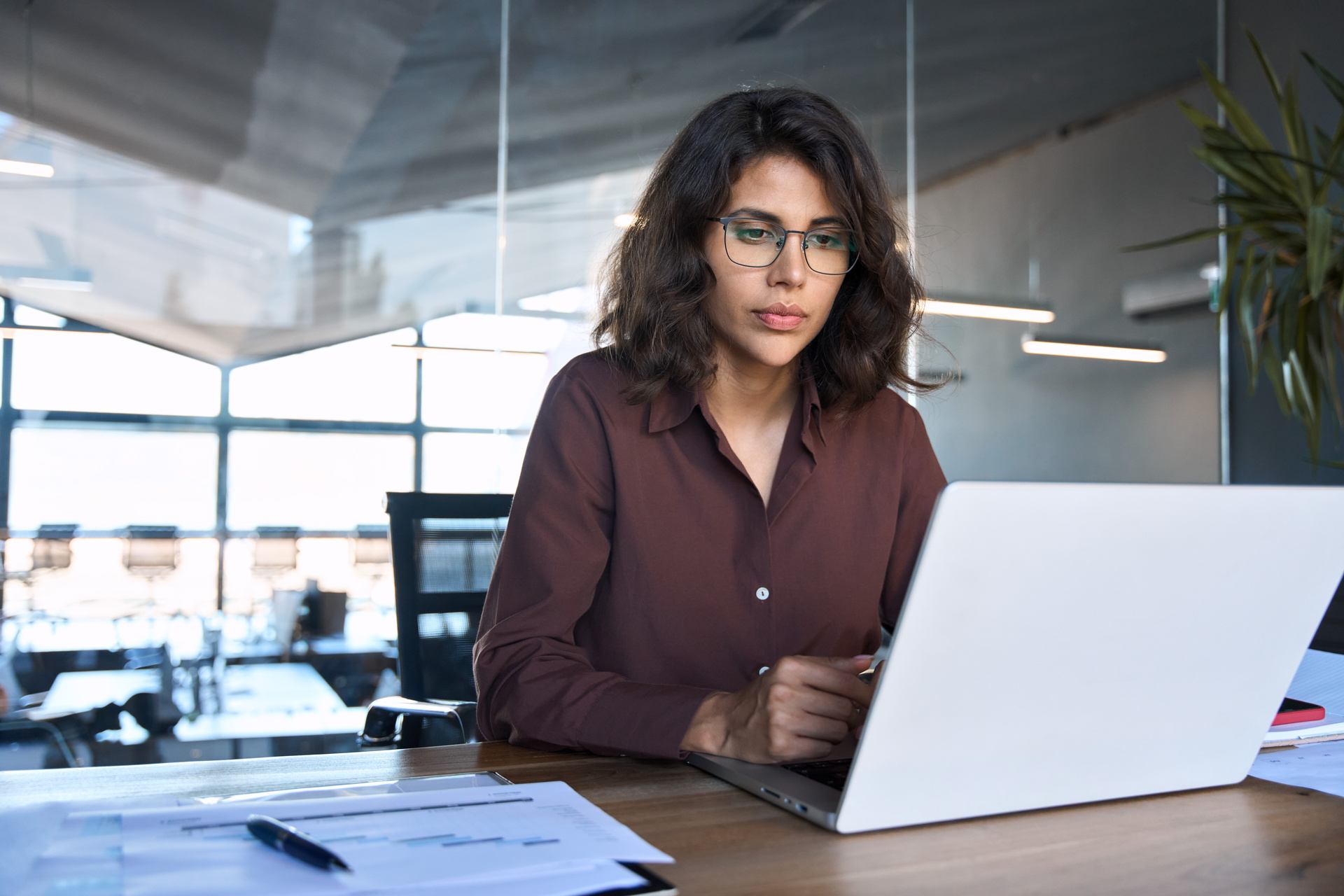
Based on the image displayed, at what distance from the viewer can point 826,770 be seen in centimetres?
90

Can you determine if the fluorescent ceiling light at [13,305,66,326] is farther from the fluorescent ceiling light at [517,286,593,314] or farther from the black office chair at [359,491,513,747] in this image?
the black office chair at [359,491,513,747]

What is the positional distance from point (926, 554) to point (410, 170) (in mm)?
3250

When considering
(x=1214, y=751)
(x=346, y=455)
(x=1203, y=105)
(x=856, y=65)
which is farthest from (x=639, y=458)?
(x=1203, y=105)

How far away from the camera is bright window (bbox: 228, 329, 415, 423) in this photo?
3355mm

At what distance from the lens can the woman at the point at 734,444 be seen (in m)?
1.34

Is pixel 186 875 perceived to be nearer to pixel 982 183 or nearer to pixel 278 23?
pixel 278 23

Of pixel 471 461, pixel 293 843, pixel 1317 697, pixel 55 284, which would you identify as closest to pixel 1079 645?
pixel 293 843

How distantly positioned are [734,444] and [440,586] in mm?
758

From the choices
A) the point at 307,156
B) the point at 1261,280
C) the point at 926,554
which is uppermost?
the point at 307,156

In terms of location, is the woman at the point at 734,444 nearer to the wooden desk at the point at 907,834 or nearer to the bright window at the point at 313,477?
the wooden desk at the point at 907,834

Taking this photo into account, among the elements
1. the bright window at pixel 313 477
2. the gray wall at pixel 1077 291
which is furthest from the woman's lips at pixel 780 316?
the gray wall at pixel 1077 291

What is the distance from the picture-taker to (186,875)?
0.62 meters

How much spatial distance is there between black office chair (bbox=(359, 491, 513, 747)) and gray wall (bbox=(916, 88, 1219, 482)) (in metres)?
2.75

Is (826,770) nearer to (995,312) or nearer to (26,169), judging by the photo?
(26,169)
